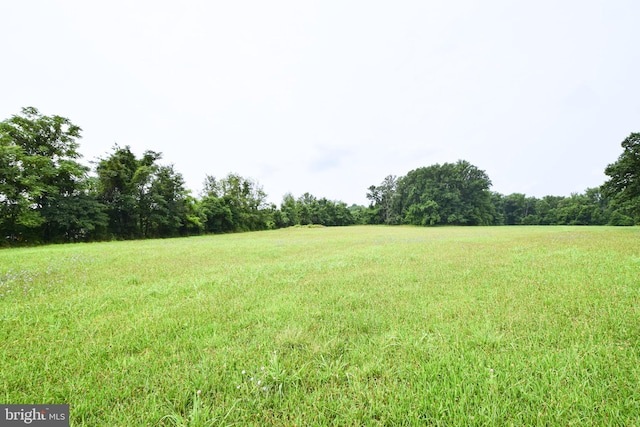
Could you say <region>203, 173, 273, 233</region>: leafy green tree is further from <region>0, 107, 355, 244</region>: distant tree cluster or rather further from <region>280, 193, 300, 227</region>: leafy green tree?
<region>280, 193, 300, 227</region>: leafy green tree

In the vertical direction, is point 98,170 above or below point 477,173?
below

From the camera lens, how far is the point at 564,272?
5.80 metres

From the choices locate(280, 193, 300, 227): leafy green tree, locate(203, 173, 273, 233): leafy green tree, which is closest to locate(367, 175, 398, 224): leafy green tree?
locate(280, 193, 300, 227): leafy green tree

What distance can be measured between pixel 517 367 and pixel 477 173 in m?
69.4

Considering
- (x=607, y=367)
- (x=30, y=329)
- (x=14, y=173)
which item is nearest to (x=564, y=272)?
(x=607, y=367)

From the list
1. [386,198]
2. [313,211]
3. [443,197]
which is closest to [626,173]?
[443,197]

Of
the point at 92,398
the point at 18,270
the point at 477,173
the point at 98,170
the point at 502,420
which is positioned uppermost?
the point at 477,173

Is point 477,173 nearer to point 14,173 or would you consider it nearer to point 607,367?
point 607,367

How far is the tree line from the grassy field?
21059 millimetres

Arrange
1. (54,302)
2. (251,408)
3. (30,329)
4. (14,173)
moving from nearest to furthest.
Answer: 1. (251,408)
2. (30,329)
3. (54,302)
4. (14,173)

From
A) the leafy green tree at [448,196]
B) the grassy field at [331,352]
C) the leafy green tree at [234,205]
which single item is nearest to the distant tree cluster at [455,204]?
the leafy green tree at [448,196]

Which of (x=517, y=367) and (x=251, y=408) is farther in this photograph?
(x=517, y=367)

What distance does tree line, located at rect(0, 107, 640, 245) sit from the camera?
17975 mm

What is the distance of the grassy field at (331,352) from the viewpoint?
73.6 inches
